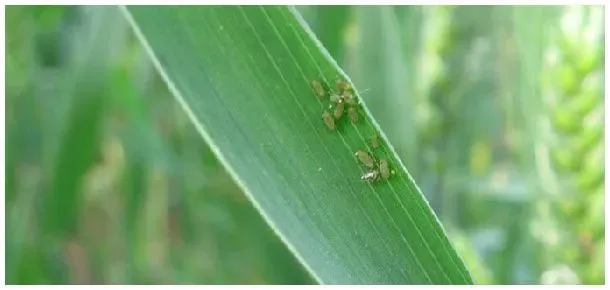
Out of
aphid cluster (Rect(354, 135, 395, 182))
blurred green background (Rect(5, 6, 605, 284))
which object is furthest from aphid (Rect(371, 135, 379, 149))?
blurred green background (Rect(5, 6, 605, 284))

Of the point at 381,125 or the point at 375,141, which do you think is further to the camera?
the point at 381,125

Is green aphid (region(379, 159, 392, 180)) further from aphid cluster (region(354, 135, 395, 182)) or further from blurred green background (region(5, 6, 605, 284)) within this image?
blurred green background (region(5, 6, 605, 284))

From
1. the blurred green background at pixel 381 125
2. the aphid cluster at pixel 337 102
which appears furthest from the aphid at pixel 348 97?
the blurred green background at pixel 381 125

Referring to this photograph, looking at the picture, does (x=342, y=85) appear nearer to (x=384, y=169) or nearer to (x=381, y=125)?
(x=384, y=169)

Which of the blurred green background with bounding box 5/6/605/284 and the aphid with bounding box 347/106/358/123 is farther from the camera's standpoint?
the blurred green background with bounding box 5/6/605/284

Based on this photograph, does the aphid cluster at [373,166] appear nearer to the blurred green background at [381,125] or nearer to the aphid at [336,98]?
the aphid at [336,98]

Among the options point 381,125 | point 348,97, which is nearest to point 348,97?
point 348,97
